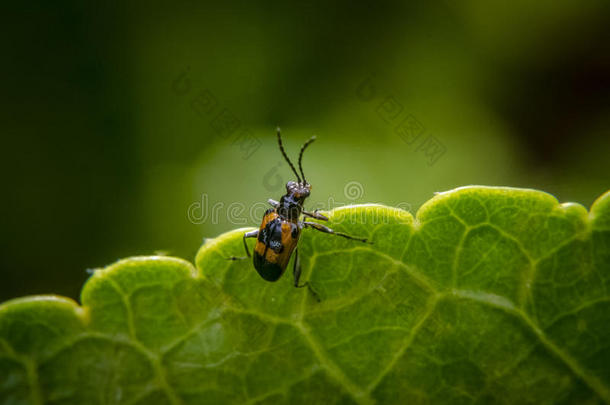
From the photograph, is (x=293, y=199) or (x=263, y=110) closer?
(x=293, y=199)

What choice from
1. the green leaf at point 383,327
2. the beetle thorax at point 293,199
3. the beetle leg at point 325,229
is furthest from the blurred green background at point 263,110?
the green leaf at point 383,327

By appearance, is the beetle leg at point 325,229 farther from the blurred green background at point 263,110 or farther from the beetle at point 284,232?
the blurred green background at point 263,110

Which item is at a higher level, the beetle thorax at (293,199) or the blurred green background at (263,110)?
the blurred green background at (263,110)

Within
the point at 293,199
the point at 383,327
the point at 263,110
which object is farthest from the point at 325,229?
the point at 263,110

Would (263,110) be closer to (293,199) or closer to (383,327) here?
(293,199)

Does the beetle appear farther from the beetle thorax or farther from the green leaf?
the green leaf
